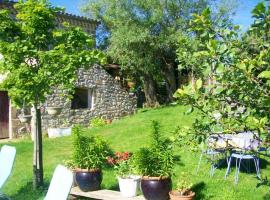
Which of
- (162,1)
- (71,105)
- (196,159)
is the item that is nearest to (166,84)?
(162,1)

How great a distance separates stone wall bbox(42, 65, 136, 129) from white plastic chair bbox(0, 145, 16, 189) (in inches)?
325

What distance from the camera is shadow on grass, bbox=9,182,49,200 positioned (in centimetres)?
680

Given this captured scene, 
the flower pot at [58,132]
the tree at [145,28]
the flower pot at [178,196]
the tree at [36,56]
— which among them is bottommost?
the flower pot at [178,196]

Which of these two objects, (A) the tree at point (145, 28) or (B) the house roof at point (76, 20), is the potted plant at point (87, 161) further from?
(A) the tree at point (145, 28)

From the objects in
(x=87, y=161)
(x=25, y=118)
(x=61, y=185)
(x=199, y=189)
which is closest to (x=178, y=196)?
(x=199, y=189)

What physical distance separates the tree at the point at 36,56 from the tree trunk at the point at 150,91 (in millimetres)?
14131

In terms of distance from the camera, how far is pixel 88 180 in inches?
254

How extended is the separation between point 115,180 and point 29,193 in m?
1.50

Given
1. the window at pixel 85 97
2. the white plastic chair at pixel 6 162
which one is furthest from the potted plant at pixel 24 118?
the white plastic chair at pixel 6 162

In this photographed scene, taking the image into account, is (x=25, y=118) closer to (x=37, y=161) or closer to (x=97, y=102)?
(x=97, y=102)

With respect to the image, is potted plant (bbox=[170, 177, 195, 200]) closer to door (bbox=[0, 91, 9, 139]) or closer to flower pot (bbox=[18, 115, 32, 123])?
flower pot (bbox=[18, 115, 32, 123])

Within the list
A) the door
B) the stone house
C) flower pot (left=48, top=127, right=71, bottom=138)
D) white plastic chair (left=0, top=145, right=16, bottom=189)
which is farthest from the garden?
the door

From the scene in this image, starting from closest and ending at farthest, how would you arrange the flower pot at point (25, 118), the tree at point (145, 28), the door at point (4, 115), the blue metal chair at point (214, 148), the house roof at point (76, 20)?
1. the blue metal chair at point (214, 148)
2. the flower pot at point (25, 118)
3. the door at point (4, 115)
4. the house roof at point (76, 20)
5. the tree at point (145, 28)

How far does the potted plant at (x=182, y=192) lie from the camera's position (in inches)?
223
